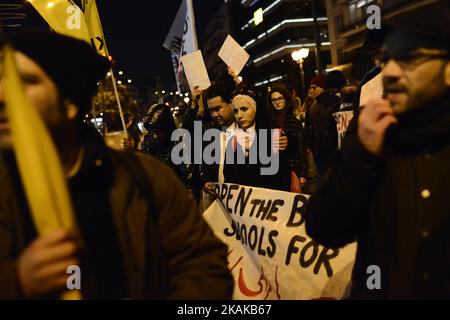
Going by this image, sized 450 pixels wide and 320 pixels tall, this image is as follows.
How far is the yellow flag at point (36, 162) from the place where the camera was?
3.78ft

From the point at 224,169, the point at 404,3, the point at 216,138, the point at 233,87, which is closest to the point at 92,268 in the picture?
the point at 224,169

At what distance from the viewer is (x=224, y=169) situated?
470cm

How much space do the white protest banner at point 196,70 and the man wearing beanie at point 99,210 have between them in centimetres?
492

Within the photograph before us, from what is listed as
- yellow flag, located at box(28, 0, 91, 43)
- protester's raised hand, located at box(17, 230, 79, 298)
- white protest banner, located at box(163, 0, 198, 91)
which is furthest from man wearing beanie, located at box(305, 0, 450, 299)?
white protest banner, located at box(163, 0, 198, 91)

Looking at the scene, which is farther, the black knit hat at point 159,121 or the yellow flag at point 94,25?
the black knit hat at point 159,121

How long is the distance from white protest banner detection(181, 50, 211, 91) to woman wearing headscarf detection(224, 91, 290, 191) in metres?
1.86

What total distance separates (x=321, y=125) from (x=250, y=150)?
2.80 m

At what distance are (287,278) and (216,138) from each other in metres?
2.34

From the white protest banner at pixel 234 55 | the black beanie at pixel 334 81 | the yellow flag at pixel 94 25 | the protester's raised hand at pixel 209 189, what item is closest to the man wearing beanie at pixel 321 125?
the black beanie at pixel 334 81

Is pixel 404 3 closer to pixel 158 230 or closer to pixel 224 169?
pixel 224 169

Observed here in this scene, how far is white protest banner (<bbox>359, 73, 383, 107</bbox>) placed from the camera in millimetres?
3792

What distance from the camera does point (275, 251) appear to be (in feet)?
11.2

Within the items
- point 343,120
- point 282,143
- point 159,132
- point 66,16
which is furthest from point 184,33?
point 282,143

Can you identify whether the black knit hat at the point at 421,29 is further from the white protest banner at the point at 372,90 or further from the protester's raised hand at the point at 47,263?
the white protest banner at the point at 372,90
